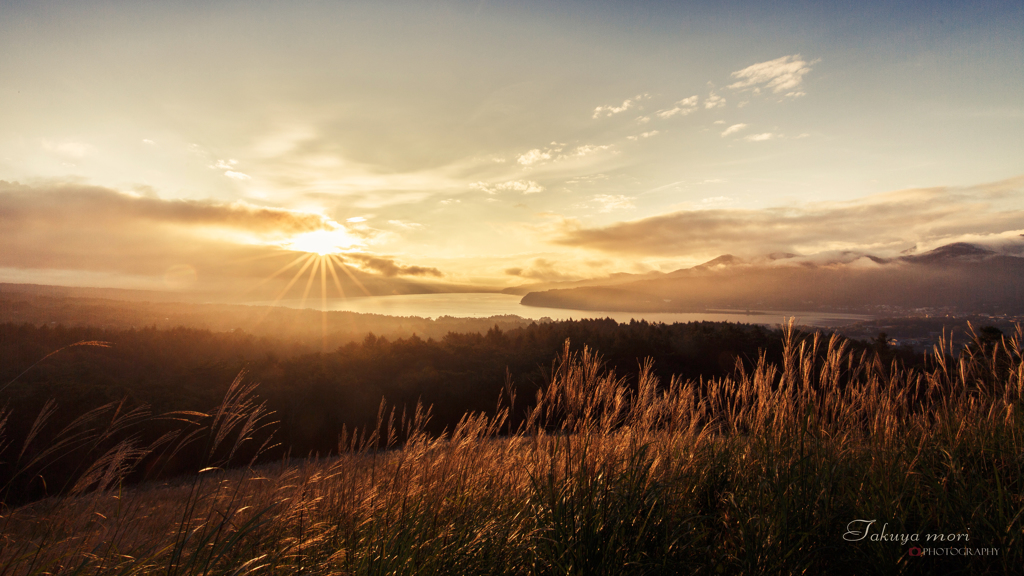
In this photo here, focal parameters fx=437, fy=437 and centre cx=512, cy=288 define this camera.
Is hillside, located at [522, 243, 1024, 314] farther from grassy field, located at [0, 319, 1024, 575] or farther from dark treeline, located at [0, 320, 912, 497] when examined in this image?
grassy field, located at [0, 319, 1024, 575]

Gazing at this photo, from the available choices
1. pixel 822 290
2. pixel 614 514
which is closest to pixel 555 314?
pixel 822 290

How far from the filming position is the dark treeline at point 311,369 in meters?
10.2

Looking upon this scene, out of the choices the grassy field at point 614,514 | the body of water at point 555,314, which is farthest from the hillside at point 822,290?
the grassy field at point 614,514

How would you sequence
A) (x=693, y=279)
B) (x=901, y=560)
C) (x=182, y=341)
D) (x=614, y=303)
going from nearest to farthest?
(x=901, y=560), (x=182, y=341), (x=614, y=303), (x=693, y=279)

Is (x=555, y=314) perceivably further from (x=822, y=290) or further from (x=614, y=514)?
(x=614, y=514)

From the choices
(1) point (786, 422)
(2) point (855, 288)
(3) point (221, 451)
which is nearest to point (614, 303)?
(2) point (855, 288)

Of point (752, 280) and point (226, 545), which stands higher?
point (752, 280)

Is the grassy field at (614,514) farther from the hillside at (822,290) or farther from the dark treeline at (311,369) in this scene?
the hillside at (822,290)

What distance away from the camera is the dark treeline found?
33.4ft

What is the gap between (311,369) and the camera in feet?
44.4

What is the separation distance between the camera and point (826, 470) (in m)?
3.10

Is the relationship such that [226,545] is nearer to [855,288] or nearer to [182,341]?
[182,341]

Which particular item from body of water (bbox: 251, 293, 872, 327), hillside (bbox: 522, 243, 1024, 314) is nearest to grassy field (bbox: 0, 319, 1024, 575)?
body of water (bbox: 251, 293, 872, 327)

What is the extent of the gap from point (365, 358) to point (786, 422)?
545 inches
